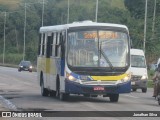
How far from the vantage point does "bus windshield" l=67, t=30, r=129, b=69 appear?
25641 millimetres

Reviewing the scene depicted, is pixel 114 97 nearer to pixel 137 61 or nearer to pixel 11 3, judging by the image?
pixel 137 61

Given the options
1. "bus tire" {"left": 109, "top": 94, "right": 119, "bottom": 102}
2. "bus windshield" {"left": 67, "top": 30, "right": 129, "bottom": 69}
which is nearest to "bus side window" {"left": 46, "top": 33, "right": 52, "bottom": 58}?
"bus windshield" {"left": 67, "top": 30, "right": 129, "bottom": 69}

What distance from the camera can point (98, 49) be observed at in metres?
25.8

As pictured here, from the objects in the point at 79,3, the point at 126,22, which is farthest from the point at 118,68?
the point at 79,3

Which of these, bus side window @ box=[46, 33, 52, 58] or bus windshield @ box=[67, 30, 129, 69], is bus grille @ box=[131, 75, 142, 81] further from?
bus windshield @ box=[67, 30, 129, 69]

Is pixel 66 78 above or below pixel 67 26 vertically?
below

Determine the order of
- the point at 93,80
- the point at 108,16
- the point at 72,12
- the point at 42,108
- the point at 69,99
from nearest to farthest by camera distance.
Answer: the point at 42,108 → the point at 93,80 → the point at 69,99 → the point at 108,16 → the point at 72,12

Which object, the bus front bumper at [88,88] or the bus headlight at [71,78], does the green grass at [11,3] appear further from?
the bus front bumper at [88,88]

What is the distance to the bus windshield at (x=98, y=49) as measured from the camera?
25641mm

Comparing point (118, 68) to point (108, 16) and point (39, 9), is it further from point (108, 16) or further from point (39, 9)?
point (39, 9)

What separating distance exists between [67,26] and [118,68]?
2.45 m

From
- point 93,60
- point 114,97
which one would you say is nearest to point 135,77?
point 114,97

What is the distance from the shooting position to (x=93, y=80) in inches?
999

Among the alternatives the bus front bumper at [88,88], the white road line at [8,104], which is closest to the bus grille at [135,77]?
the white road line at [8,104]
